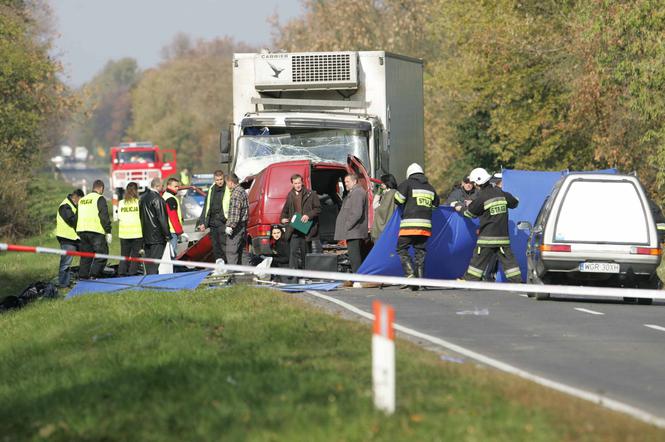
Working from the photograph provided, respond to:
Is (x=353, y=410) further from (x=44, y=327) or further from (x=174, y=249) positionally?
(x=174, y=249)

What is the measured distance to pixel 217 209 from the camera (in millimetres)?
21516

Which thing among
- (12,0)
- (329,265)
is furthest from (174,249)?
(12,0)

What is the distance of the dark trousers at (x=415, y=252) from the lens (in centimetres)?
1894

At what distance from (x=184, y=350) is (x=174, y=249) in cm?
1167

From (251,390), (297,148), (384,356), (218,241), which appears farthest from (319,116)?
(384,356)

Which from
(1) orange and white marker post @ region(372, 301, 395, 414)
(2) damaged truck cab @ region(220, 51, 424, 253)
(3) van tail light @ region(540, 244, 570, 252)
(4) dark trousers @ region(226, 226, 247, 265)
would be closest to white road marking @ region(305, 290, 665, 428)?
(1) orange and white marker post @ region(372, 301, 395, 414)

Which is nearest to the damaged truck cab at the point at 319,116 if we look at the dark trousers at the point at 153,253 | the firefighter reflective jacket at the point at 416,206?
the dark trousers at the point at 153,253

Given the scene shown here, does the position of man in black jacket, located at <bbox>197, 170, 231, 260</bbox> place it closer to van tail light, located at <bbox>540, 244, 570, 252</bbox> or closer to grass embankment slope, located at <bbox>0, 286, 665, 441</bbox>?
van tail light, located at <bbox>540, 244, 570, 252</bbox>

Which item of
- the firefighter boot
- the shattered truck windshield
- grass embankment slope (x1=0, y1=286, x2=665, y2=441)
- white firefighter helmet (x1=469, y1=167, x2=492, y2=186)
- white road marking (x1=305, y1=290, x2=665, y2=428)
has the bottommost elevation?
white road marking (x1=305, y1=290, x2=665, y2=428)

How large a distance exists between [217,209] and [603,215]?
681 cm

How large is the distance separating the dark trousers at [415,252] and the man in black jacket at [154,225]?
4032 mm

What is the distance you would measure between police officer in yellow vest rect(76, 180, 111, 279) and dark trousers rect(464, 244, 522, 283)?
20.9 feet

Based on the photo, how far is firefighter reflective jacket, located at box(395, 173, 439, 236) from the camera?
18.9 metres

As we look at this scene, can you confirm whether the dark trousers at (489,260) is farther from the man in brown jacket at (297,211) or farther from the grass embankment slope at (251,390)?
the grass embankment slope at (251,390)
